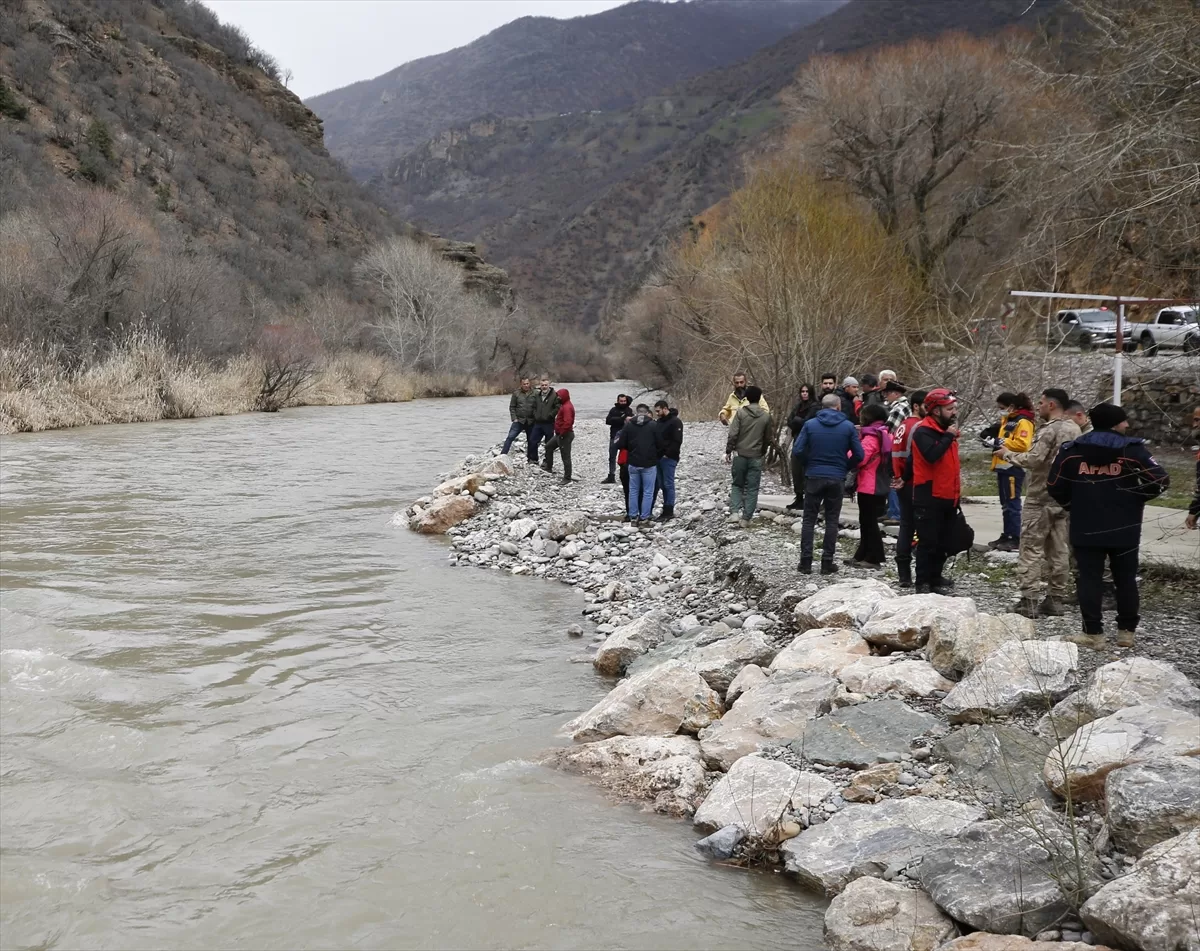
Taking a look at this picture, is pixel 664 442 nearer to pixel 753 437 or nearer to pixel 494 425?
pixel 753 437

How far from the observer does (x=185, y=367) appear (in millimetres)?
34000

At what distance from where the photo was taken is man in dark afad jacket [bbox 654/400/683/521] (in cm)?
1306

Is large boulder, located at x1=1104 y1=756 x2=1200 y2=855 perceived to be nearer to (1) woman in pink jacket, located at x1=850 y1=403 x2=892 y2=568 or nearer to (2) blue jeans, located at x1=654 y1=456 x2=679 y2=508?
(1) woman in pink jacket, located at x1=850 y1=403 x2=892 y2=568

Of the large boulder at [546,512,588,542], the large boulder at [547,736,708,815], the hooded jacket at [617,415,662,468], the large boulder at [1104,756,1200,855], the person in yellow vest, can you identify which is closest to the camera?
the large boulder at [1104,756,1200,855]

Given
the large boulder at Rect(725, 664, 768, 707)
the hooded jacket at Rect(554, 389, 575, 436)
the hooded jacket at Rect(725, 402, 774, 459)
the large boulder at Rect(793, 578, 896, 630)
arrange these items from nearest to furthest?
the large boulder at Rect(725, 664, 768, 707), the large boulder at Rect(793, 578, 896, 630), the hooded jacket at Rect(725, 402, 774, 459), the hooded jacket at Rect(554, 389, 575, 436)

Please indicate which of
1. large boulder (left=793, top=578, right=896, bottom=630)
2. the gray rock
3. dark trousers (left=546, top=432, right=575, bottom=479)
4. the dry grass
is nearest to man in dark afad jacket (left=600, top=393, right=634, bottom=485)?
dark trousers (left=546, top=432, right=575, bottom=479)

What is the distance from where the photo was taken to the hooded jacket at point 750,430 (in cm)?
1149

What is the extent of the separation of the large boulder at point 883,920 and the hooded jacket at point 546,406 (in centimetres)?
1387

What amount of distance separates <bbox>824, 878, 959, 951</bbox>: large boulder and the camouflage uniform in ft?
13.5

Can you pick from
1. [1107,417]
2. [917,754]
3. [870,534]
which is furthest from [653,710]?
[870,534]

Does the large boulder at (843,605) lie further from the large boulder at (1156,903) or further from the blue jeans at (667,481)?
the blue jeans at (667,481)

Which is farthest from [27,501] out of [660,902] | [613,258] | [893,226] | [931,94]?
[613,258]

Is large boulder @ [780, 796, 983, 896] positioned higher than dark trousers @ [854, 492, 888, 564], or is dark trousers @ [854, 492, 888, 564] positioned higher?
dark trousers @ [854, 492, 888, 564]

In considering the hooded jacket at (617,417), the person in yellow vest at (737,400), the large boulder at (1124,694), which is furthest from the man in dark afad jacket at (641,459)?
the large boulder at (1124,694)
